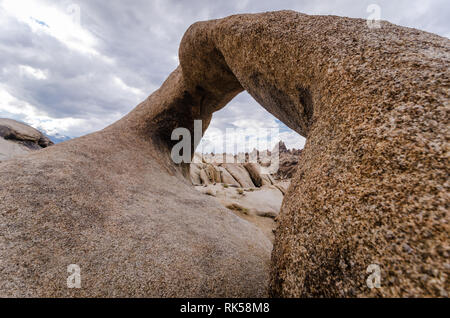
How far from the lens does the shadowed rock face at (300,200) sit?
1.13 meters

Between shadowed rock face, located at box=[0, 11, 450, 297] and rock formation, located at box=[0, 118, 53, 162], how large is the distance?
11851mm

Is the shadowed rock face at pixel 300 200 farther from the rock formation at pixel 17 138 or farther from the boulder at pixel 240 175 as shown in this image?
the boulder at pixel 240 175

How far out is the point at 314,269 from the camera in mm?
1374

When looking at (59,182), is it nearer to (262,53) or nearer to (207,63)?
(262,53)

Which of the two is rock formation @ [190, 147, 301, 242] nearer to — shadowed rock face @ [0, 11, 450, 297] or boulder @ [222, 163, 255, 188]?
boulder @ [222, 163, 255, 188]

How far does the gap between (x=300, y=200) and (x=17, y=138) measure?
1808 cm

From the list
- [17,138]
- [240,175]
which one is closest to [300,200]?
[240,175]

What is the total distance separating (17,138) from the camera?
12.8 m

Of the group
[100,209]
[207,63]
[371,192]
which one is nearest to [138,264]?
[100,209]

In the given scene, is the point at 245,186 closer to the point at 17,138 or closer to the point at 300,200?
the point at 300,200

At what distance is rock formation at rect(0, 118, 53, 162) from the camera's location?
11503 mm

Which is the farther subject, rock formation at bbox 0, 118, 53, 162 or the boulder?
the boulder

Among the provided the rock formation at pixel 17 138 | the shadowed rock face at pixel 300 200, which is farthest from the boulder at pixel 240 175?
the rock formation at pixel 17 138

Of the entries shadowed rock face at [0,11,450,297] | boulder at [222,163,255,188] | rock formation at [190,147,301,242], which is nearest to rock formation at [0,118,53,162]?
rock formation at [190,147,301,242]
